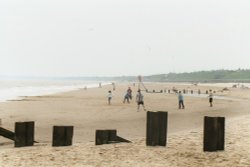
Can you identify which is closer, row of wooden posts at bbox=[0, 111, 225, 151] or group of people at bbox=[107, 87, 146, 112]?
row of wooden posts at bbox=[0, 111, 225, 151]

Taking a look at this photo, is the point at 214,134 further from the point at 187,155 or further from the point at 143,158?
the point at 143,158

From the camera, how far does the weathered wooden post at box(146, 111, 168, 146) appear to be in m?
9.12

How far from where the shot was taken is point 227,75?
579 ft

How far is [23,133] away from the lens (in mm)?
10523

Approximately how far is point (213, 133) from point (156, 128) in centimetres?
134

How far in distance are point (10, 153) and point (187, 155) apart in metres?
4.33

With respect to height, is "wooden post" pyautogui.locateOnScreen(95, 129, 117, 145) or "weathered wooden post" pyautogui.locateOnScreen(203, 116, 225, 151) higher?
"weathered wooden post" pyautogui.locateOnScreen(203, 116, 225, 151)

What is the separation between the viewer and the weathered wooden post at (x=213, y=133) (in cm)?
878

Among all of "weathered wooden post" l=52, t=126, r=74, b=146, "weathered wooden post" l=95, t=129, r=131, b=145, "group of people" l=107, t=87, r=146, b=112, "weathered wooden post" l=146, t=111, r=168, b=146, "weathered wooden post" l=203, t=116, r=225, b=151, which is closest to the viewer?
"weathered wooden post" l=203, t=116, r=225, b=151

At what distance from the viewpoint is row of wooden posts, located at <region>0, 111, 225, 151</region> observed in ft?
28.9

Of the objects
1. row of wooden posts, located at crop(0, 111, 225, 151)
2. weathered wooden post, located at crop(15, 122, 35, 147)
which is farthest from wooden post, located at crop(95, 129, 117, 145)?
weathered wooden post, located at crop(15, 122, 35, 147)

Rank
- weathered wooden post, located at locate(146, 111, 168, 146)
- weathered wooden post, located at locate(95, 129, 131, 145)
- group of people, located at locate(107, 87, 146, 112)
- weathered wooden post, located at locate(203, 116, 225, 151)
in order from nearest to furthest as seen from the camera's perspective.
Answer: weathered wooden post, located at locate(203, 116, 225, 151)
weathered wooden post, located at locate(146, 111, 168, 146)
weathered wooden post, located at locate(95, 129, 131, 145)
group of people, located at locate(107, 87, 146, 112)

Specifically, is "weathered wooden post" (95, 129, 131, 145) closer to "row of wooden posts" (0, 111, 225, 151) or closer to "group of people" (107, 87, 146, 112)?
"row of wooden posts" (0, 111, 225, 151)

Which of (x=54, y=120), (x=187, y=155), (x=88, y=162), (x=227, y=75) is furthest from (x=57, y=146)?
(x=227, y=75)
